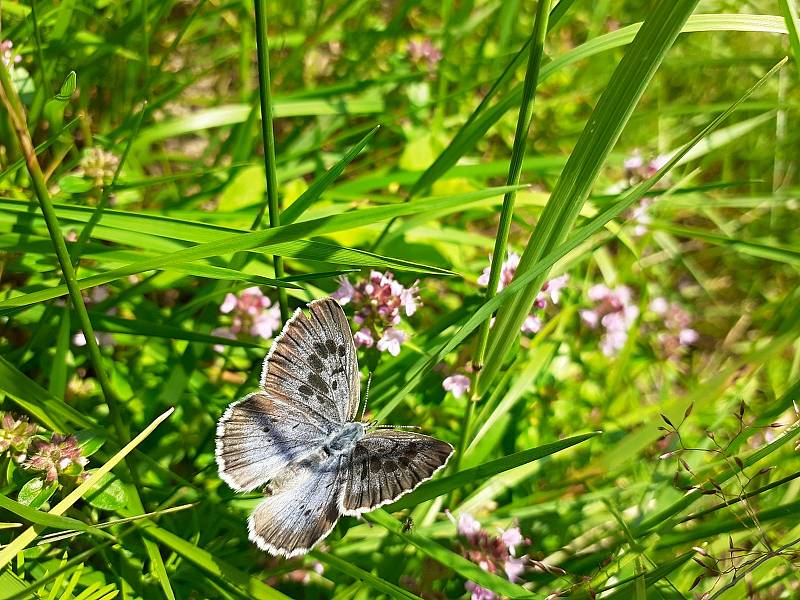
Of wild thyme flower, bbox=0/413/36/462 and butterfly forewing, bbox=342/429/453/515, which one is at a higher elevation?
wild thyme flower, bbox=0/413/36/462

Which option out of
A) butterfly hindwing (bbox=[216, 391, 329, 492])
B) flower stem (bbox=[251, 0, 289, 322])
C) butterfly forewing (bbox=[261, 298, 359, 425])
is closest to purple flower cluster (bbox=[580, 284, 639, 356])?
butterfly forewing (bbox=[261, 298, 359, 425])

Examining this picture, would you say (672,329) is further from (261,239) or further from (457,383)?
(261,239)

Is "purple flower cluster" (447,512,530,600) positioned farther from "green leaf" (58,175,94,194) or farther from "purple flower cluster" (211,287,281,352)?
"green leaf" (58,175,94,194)

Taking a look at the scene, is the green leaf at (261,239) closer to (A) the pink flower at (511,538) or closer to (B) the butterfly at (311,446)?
(B) the butterfly at (311,446)

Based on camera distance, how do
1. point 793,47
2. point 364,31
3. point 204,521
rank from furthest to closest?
point 364,31, point 204,521, point 793,47

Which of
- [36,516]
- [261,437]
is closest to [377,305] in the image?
[261,437]

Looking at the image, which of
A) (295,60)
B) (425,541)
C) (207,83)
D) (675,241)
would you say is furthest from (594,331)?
(207,83)

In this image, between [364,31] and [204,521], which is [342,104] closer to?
[364,31]
